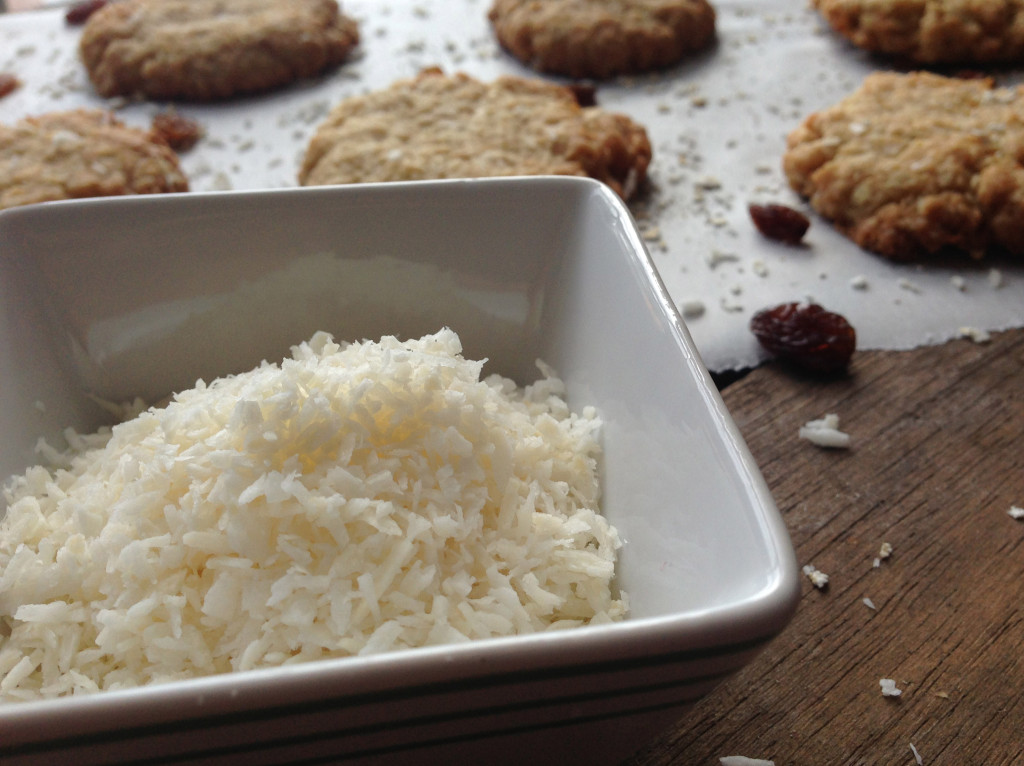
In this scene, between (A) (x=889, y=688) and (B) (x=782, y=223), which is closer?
(A) (x=889, y=688)

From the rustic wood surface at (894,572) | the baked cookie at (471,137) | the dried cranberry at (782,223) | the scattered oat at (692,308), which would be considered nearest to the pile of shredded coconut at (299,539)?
the rustic wood surface at (894,572)

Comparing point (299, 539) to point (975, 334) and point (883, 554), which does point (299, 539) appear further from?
point (975, 334)

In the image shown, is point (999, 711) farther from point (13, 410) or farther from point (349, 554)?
point (13, 410)

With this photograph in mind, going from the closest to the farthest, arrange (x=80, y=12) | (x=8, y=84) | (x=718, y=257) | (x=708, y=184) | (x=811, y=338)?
(x=811, y=338) < (x=718, y=257) < (x=708, y=184) < (x=8, y=84) < (x=80, y=12)

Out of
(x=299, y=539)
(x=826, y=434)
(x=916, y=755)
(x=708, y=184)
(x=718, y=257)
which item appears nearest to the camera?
(x=299, y=539)

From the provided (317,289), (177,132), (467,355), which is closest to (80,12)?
(177,132)

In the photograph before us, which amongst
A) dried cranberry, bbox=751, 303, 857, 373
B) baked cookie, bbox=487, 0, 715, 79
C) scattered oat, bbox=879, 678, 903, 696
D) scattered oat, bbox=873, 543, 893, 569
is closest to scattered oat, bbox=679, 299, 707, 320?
dried cranberry, bbox=751, 303, 857, 373

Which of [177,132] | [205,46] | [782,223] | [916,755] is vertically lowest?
[916,755]
